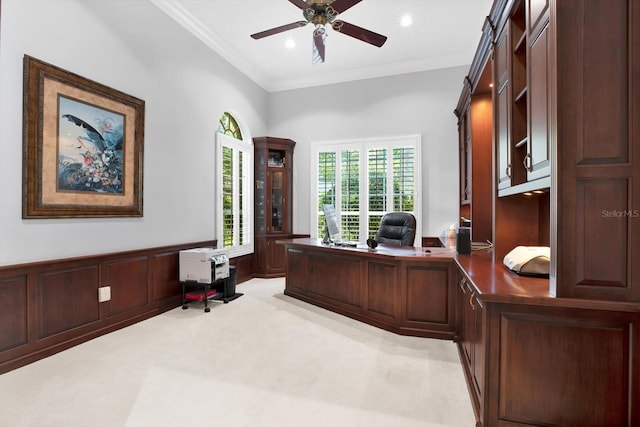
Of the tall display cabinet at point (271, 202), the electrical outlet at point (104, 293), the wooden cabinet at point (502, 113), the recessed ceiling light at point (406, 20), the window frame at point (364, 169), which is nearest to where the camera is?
the wooden cabinet at point (502, 113)

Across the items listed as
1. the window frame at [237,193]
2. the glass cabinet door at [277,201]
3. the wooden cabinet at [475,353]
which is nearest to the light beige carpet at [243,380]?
the wooden cabinet at [475,353]

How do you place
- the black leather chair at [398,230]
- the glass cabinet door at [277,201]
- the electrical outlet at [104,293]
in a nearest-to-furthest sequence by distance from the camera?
the electrical outlet at [104,293]
the black leather chair at [398,230]
the glass cabinet door at [277,201]

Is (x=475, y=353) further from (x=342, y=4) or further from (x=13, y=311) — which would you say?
(x=13, y=311)

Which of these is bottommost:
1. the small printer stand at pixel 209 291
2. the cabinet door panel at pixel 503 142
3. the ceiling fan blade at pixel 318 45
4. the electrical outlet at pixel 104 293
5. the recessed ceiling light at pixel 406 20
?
the small printer stand at pixel 209 291

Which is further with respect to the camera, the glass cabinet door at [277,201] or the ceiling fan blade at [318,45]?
the glass cabinet door at [277,201]

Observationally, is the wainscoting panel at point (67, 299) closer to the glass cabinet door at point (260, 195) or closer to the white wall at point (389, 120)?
the glass cabinet door at point (260, 195)

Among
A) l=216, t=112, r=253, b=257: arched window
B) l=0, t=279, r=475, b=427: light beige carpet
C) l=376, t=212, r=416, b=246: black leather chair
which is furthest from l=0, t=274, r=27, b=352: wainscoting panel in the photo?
l=376, t=212, r=416, b=246: black leather chair

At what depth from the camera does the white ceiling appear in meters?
4.05

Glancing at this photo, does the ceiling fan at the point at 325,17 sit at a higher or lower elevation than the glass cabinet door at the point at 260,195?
higher

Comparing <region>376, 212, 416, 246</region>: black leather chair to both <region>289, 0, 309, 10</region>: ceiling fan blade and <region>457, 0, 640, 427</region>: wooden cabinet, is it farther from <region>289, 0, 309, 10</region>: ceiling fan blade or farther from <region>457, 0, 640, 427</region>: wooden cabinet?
<region>289, 0, 309, 10</region>: ceiling fan blade

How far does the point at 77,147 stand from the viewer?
3035 mm

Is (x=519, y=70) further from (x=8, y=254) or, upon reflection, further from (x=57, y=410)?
(x=8, y=254)

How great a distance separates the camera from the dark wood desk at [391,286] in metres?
3.12
